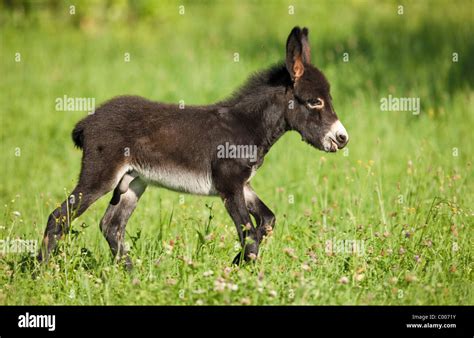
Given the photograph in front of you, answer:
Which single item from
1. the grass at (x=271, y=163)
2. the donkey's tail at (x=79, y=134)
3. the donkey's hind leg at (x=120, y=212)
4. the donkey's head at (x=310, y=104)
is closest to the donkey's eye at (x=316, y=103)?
the donkey's head at (x=310, y=104)

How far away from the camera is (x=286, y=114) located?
304 inches

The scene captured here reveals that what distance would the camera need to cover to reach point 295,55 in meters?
7.52

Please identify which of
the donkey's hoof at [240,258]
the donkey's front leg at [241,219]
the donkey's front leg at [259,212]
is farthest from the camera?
the donkey's front leg at [259,212]

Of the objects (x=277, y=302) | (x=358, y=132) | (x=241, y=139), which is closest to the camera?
(x=277, y=302)

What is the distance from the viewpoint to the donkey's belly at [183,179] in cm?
755

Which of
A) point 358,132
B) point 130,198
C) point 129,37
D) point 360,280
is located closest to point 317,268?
point 360,280

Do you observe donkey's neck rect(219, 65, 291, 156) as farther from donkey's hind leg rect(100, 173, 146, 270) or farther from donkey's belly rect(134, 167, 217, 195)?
donkey's hind leg rect(100, 173, 146, 270)

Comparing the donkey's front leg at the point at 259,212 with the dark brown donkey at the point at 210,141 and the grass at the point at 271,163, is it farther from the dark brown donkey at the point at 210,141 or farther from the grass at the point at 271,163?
the grass at the point at 271,163

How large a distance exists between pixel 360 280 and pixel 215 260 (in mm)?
1280

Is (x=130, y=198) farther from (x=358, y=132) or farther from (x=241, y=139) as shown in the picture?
(x=358, y=132)

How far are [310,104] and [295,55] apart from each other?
466 millimetres

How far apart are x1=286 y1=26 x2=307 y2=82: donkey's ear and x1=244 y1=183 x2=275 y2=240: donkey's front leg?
1146 millimetres

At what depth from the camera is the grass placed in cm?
693

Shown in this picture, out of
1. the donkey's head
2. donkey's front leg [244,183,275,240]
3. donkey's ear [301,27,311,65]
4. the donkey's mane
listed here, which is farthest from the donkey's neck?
donkey's front leg [244,183,275,240]
